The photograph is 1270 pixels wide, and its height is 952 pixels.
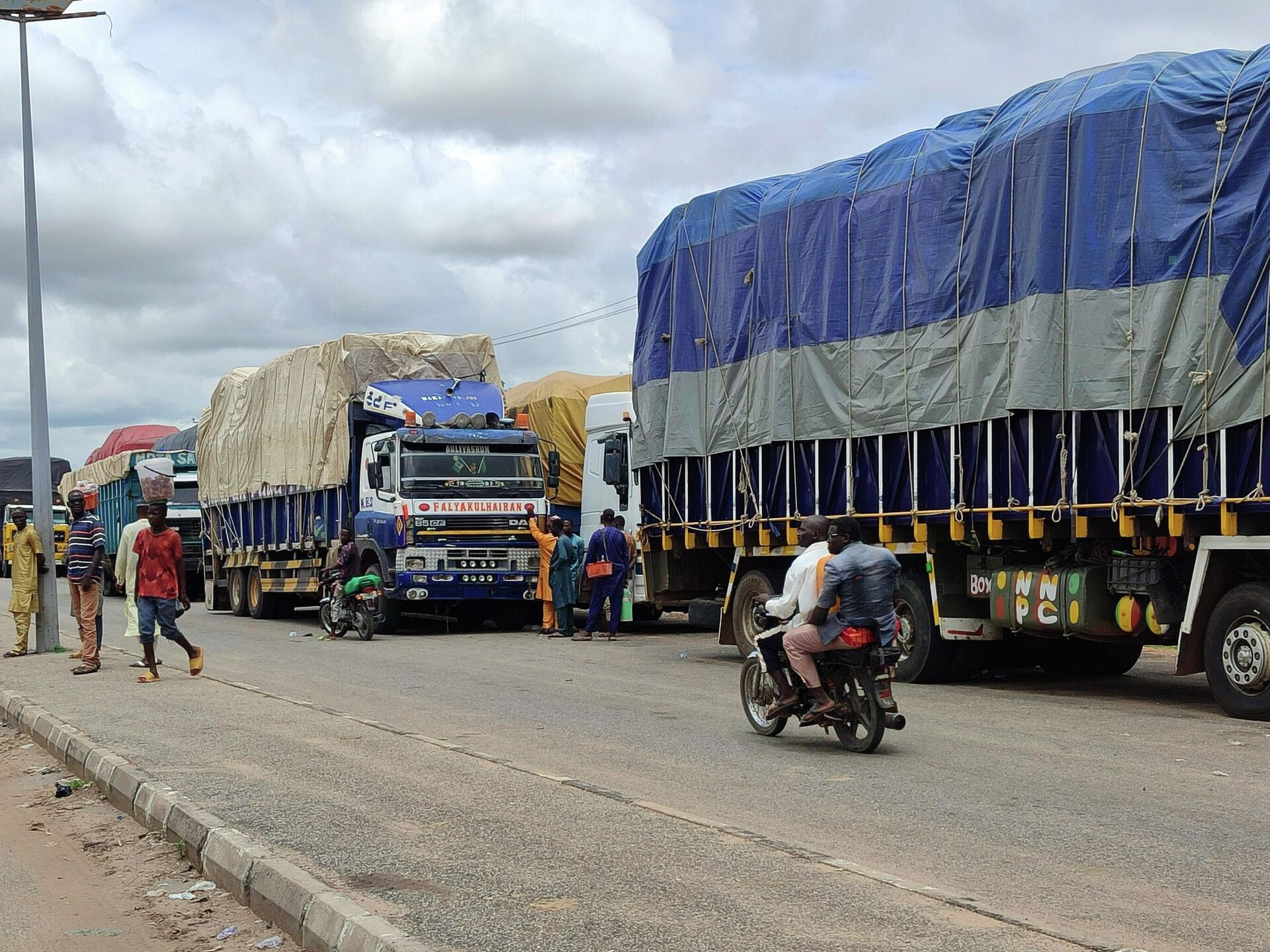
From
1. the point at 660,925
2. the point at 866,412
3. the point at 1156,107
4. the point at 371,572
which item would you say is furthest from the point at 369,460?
the point at 660,925

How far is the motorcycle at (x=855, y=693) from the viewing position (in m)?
9.11

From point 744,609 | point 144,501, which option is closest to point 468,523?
point 744,609

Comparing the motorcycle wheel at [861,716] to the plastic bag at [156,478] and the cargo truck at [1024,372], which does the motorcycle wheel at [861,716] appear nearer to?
the cargo truck at [1024,372]

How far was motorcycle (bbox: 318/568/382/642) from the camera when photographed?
2033 cm

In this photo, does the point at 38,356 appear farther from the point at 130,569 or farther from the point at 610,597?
the point at 610,597

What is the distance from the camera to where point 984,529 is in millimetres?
12836

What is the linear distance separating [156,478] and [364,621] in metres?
15.3

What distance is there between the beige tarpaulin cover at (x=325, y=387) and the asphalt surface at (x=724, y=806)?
30.5ft

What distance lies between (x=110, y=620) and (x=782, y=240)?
1682 cm

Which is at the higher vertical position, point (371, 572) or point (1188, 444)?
point (1188, 444)

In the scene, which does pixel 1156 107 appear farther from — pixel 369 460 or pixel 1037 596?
pixel 369 460

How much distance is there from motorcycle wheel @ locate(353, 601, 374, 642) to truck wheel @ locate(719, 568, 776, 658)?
6082 millimetres

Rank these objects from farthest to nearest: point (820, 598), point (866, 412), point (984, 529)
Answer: point (866, 412) < point (984, 529) < point (820, 598)

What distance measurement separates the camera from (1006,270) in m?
12.4
